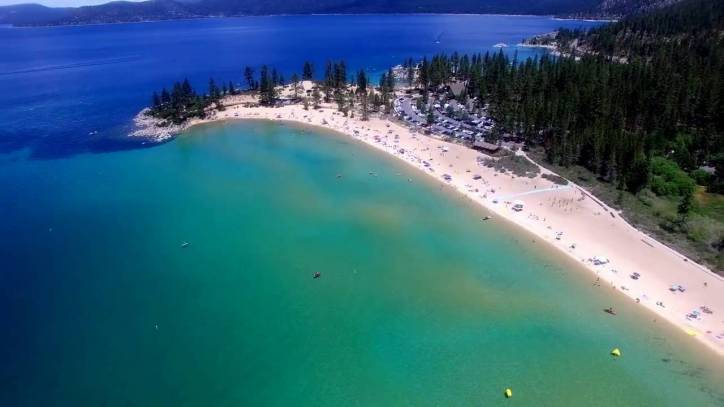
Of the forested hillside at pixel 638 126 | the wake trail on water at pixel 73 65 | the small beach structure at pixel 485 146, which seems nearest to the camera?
the forested hillside at pixel 638 126

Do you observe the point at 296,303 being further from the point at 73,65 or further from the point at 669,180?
the point at 73,65

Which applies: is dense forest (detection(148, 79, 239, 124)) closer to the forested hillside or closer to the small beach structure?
the forested hillside

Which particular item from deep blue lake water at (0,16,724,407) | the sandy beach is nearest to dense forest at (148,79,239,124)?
deep blue lake water at (0,16,724,407)

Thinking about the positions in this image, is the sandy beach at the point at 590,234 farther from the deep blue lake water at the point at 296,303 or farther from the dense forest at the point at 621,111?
the dense forest at the point at 621,111

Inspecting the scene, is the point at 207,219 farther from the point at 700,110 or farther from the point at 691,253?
the point at 700,110

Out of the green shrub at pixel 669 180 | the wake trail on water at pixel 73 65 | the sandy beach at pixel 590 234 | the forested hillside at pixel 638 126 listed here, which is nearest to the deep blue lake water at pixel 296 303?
the sandy beach at pixel 590 234
